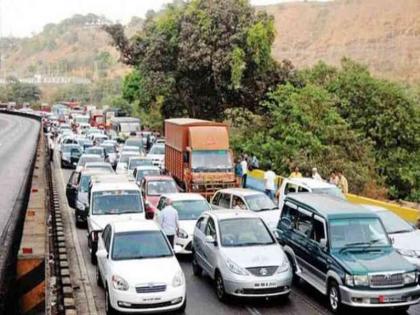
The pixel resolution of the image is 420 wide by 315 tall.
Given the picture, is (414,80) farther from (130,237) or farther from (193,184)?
(130,237)

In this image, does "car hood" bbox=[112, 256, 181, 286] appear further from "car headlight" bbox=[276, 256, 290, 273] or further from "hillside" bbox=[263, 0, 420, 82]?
"hillside" bbox=[263, 0, 420, 82]

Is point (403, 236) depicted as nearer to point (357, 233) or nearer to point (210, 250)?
point (357, 233)

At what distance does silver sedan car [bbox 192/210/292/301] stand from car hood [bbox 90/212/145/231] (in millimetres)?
3022

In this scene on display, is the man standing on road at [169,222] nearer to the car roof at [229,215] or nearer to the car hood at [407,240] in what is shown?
the car roof at [229,215]

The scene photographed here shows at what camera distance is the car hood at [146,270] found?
12.6m

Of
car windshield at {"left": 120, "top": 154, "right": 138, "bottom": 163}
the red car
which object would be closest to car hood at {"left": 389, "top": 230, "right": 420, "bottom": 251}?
the red car

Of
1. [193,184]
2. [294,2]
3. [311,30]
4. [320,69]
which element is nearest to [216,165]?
[193,184]

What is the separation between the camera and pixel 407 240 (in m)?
15.6

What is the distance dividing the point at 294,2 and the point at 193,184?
178932 mm

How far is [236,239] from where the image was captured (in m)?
14.5

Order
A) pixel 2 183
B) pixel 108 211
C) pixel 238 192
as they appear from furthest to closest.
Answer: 1. pixel 2 183
2. pixel 238 192
3. pixel 108 211

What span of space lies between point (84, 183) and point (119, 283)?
1191 centimetres

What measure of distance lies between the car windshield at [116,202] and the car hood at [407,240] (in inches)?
267

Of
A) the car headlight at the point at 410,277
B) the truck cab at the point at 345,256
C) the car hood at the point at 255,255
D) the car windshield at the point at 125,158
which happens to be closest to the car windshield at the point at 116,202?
the truck cab at the point at 345,256
